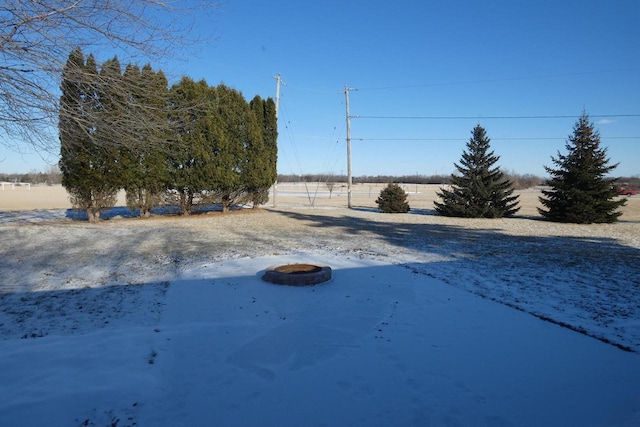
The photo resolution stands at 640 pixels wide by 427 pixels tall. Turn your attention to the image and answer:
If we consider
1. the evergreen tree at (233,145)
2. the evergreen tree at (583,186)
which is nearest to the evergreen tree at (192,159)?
the evergreen tree at (233,145)

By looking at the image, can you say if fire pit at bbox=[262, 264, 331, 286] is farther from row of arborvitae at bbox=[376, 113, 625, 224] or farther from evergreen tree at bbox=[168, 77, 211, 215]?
row of arborvitae at bbox=[376, 113, 625, 224]

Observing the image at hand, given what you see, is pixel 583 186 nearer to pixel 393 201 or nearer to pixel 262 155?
pixel 393 201

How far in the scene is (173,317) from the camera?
455cm

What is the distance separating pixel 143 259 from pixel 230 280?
8.46 ft

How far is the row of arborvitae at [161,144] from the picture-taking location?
5.43m

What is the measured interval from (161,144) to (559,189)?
18957 mm

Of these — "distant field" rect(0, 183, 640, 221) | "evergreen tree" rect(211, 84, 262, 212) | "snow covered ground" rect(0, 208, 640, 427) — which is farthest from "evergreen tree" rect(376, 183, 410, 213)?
"snow covered ground" rect(0, 208, 640, 427)

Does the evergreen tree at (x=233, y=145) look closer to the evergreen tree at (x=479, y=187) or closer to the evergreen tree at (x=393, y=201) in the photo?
the evergreen tree at (x=393, y=201)

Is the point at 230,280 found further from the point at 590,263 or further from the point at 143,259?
the point at 590,263

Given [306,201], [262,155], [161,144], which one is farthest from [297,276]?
[306,201]

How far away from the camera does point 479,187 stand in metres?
20.2

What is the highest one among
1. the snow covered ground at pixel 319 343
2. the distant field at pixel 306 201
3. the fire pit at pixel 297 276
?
the distant field at pixel 306 201

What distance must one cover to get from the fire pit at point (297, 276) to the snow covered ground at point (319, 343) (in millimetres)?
226

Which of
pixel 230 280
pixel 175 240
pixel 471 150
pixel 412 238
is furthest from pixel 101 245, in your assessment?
pixel 471 150
